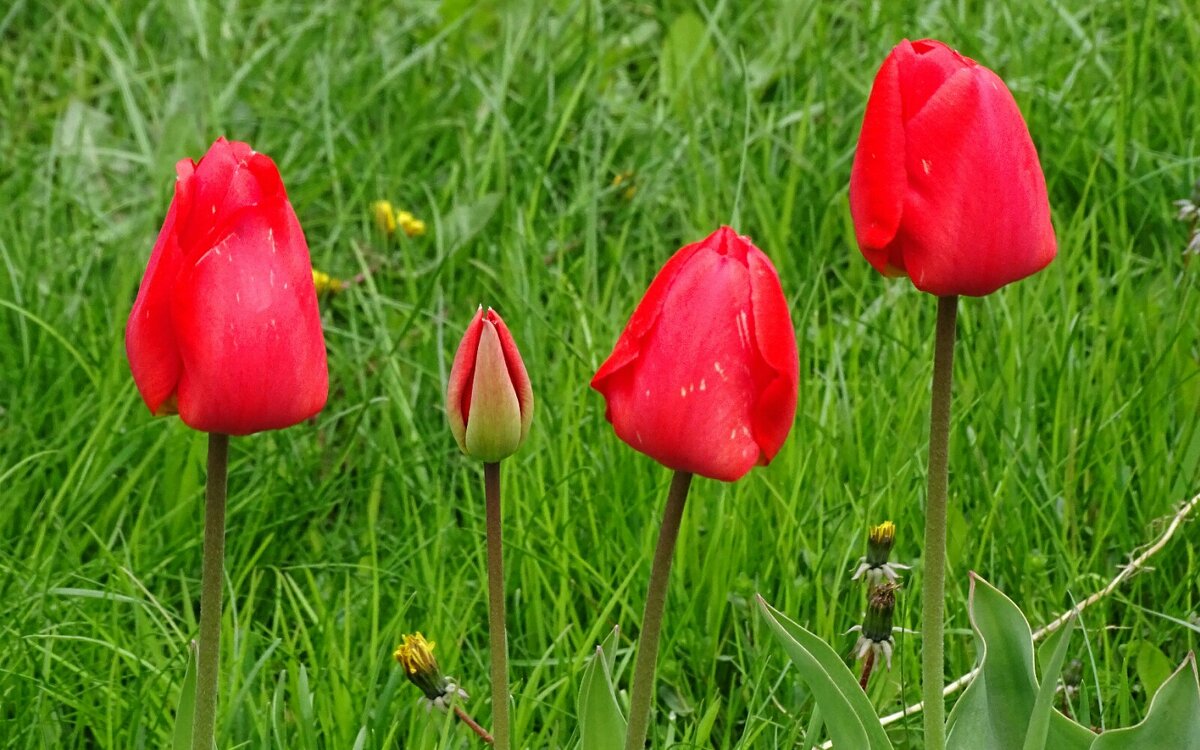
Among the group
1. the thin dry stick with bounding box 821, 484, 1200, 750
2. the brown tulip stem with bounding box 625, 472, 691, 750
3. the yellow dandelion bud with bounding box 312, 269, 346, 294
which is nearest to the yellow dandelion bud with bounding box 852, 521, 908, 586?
the thin dry stick with bounding box 821, 484, 1200, 750

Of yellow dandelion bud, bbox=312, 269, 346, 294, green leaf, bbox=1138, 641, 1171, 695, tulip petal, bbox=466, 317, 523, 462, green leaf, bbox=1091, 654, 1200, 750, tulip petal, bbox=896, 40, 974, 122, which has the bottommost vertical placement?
green leaf, bbox=1138, 641, 1171, 695

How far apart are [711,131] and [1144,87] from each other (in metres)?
0.82

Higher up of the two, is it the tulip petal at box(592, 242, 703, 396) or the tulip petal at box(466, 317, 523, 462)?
the tulip petal at box(592, 242, 703, 396)

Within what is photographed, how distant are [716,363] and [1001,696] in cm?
56

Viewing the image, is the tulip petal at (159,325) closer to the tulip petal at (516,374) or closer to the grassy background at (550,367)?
the tulip petal at (516,374)

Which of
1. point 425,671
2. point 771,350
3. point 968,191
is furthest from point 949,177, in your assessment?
point 425,671

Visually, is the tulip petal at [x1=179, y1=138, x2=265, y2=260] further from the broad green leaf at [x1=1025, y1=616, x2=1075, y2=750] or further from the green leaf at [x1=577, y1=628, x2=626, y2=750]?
the broad green leaf at [x1=1025, y1=616, x2=1075, y2=750]

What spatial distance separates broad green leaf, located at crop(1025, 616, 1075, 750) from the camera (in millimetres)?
1278

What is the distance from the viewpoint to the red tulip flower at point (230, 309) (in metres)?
1.16

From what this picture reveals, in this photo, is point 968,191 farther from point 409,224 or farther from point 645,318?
point 409,224

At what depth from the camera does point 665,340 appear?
1170mm

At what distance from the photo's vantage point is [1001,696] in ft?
4.95

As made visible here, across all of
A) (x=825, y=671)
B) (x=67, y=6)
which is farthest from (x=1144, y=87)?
(x=67, y=6)

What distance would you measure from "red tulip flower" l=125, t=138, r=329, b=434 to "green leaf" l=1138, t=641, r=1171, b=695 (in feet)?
3.70
